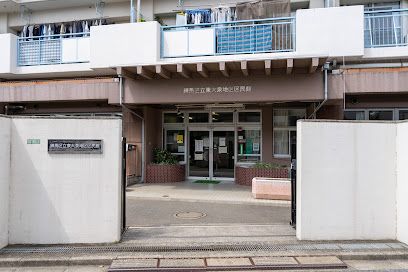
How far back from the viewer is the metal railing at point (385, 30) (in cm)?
1228

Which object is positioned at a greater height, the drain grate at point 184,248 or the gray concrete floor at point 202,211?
the gray concrete floor at point 202,211

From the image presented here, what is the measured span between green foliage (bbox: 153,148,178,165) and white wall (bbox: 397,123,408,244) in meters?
9.58

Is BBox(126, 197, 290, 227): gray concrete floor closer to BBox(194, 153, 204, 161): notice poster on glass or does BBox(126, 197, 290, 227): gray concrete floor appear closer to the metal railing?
BBox(194, 153, 204, 161): notice poster on glass

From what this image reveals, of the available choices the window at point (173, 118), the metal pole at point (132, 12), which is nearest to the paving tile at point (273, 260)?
the window at point (173, 118)

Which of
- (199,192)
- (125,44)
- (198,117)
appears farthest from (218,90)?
(198,117)

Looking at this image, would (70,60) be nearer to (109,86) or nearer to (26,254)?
(109,86)

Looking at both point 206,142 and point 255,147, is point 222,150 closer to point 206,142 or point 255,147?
point 206,142

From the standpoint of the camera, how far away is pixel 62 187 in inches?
239

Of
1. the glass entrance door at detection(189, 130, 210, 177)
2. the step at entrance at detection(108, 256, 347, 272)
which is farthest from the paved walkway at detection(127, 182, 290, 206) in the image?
the step at entrance at detection(108, 256, 347, 272)

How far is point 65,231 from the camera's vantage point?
6.07 metres

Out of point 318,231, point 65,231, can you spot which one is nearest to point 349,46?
point 318,231

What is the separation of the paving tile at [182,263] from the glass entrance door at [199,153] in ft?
32.2

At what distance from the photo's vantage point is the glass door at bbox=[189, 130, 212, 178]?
50.2ft

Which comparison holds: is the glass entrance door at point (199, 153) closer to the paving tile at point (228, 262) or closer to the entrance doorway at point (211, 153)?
the entrance doorway at point (211, 153)
